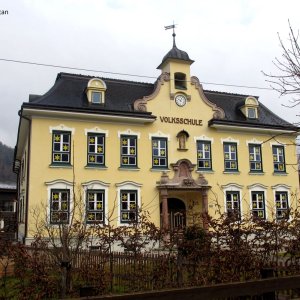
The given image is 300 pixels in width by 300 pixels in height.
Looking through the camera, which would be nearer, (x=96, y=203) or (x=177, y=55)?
(x=96, y=203)

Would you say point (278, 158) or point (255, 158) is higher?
point (278, 158)

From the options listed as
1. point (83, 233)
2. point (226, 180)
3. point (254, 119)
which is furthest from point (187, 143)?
point (83, 233)

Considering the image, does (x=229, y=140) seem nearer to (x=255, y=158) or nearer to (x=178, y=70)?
(x=255, y=158)

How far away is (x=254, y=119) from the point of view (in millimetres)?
26562

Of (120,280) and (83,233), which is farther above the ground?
(83,233)

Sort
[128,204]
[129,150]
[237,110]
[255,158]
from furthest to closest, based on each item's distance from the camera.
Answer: [237,110] < [255,158] < [129,150] < [128,204]

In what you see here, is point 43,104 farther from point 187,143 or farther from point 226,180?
point 226,180

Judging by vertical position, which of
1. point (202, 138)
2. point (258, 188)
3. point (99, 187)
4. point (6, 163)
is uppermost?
point (6, 163)

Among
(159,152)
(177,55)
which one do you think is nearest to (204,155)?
(159,152)

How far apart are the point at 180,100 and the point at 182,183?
5.10 meters

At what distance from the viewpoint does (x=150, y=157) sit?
23203mm

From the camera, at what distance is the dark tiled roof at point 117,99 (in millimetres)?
21875

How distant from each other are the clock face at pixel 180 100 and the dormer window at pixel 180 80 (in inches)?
22.6

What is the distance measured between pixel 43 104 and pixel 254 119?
13.6 m
